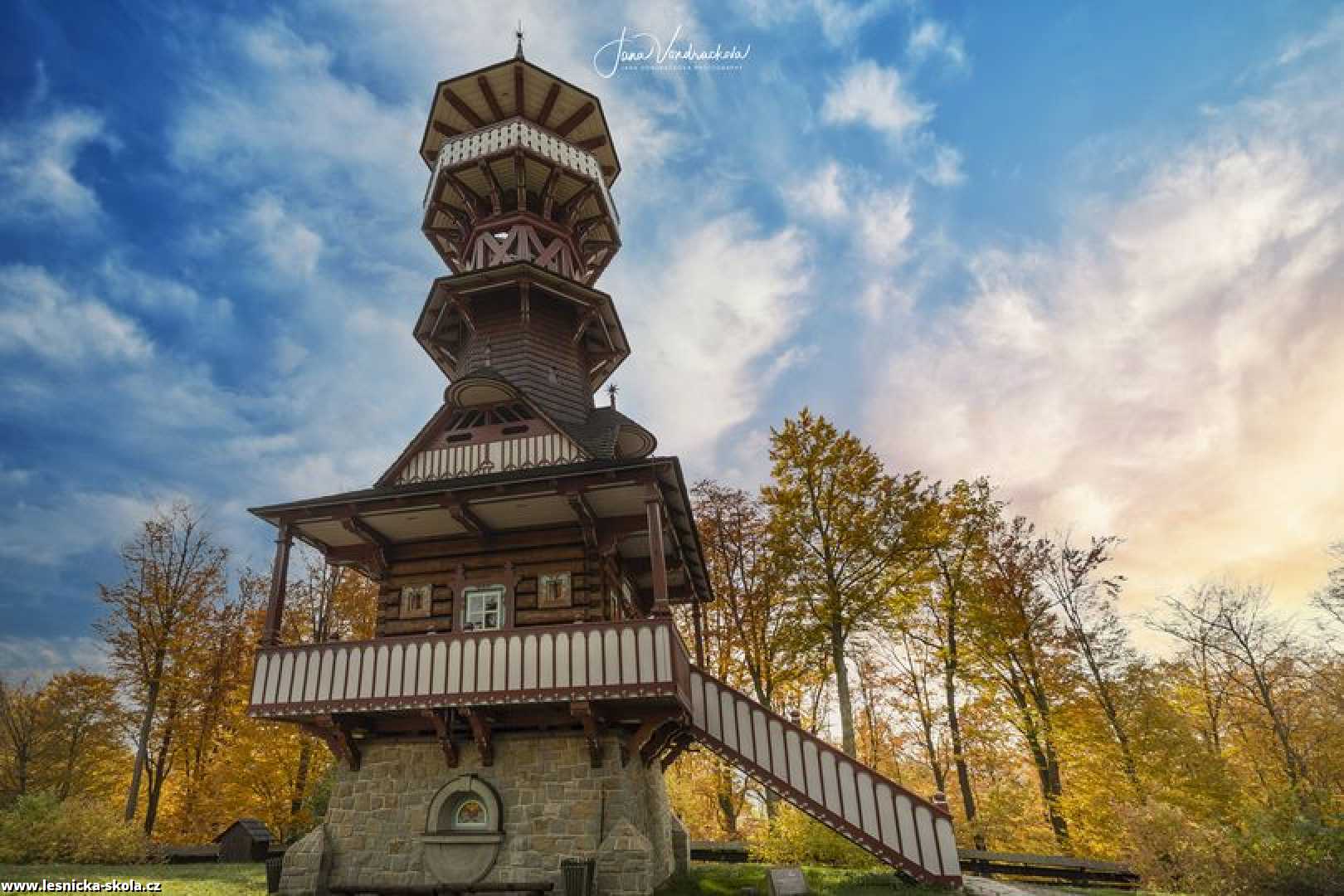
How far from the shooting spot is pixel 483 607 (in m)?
15.3

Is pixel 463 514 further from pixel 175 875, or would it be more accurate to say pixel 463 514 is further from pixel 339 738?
pixel 175 875

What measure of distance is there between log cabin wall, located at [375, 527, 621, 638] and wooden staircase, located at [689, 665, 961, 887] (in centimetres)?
311

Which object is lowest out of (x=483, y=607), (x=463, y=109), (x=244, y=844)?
(x=244, y=844)

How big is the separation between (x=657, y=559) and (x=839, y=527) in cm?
1125

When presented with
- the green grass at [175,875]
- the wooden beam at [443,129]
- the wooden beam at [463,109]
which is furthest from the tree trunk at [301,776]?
the wooden beam at [463,109]

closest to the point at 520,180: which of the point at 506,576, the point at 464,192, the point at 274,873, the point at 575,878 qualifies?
the point at 464,192

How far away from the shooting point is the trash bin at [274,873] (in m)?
13.0

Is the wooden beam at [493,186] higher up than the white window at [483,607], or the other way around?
the wooden beam at [493,186]

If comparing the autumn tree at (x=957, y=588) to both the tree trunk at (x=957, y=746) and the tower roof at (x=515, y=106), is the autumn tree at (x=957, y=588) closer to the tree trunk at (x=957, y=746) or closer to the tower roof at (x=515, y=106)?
the tree trunk at (x=957, y=746)

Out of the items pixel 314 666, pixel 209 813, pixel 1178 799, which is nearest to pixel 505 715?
pixel 314 666

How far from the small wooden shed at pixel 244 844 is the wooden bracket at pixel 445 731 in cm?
1071

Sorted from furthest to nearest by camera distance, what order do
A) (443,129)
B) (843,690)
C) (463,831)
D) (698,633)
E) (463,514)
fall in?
(698,633)
(443,129)
(843,690)
(463,514)
(463,831)

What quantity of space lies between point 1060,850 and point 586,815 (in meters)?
16.5

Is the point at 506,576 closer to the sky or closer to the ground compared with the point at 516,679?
closer to the sky
